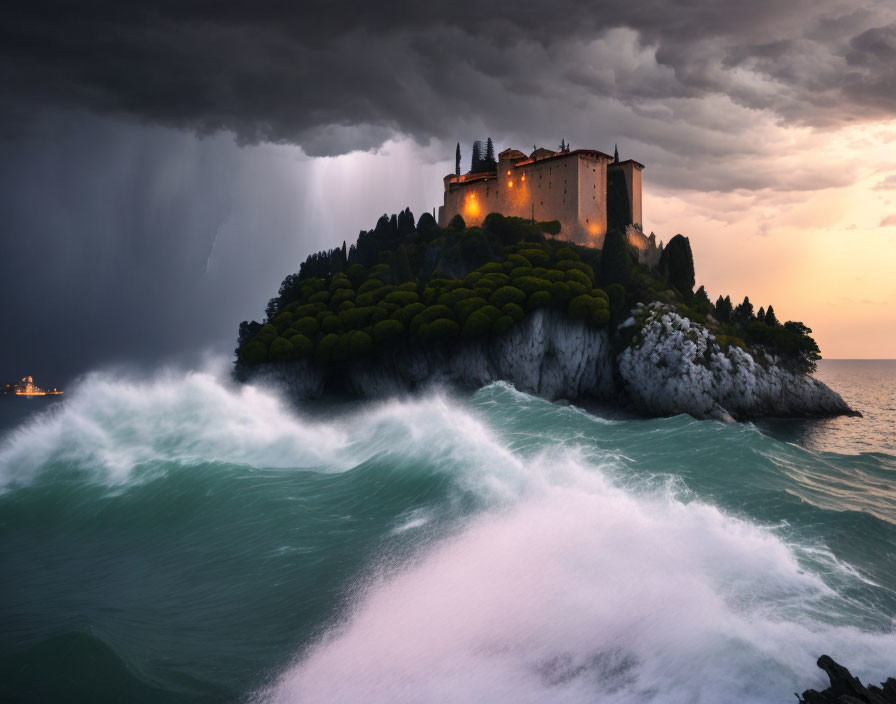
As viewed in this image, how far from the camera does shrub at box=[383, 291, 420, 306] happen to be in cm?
5725

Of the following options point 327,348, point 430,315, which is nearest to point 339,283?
point 327,348

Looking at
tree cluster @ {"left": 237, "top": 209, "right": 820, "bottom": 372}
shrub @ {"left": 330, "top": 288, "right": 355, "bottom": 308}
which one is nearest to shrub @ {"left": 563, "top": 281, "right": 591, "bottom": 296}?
tree cluster @ {"left": 237, "top": 209, "right": 820, "bottom": 372}

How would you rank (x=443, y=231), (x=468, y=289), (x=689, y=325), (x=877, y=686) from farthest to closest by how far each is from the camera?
1. (x=443, y=231)
2. (x=468, y=289)
3. (x=689, y=325)
4. (x=877, y=686)

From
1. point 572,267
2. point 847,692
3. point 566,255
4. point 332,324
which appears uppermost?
point 566,255

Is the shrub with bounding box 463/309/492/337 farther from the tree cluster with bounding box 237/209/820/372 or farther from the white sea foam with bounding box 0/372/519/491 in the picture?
the white sea foam with bounding box 0/372/519/491

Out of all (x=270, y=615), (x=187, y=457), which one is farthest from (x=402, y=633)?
(x=187, y=457)

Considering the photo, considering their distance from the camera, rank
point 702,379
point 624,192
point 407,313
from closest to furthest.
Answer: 1. point 702,379
2. point 407,313
3. point 624,192

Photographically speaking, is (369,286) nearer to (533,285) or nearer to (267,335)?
(267,335)

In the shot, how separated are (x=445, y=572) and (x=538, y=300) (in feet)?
131

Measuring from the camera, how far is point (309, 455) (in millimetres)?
26969

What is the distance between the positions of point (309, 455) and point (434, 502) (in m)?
10.6

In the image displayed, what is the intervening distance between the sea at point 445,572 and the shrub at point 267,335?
3299cm

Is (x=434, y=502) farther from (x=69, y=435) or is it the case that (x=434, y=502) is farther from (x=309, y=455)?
(x=69, y=435)

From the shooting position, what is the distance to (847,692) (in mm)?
8719
